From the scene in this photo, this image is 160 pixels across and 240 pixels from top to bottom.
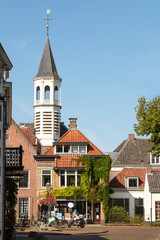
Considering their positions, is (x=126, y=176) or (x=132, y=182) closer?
(x=132, y=182)

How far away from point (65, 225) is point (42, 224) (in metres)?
4.01

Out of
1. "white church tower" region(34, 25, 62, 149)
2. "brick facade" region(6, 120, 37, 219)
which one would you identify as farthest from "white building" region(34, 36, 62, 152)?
"brick facade" region(6, 120, 37, 219)

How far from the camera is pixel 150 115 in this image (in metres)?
39.1

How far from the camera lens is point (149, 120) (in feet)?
127

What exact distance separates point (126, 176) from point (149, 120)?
14094 mm

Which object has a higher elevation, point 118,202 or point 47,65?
point 47,65

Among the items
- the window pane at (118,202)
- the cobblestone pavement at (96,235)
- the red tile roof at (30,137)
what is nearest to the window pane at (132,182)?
the window pane at (118,202)

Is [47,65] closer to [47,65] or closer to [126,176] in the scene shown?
[47,65]

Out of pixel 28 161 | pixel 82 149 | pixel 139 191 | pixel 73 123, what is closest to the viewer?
pixel 28 161

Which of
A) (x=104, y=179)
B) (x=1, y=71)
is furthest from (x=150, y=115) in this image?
(x=1, y=71)

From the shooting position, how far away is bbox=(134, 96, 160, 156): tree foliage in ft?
126

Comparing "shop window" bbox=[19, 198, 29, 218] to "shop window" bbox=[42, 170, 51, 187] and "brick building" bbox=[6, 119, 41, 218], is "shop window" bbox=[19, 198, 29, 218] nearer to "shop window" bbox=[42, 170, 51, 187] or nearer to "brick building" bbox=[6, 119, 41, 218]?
"brick building" bbox=[6, 119, 41, 218]

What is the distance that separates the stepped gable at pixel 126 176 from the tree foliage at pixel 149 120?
1258 centimetres

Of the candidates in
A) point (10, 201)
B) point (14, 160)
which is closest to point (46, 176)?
point (10, 201)
